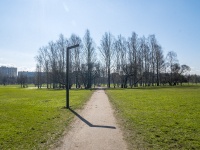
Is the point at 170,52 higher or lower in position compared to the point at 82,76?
higher

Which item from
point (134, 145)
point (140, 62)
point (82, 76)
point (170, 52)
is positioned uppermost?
point (170, 52)

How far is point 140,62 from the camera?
6531 centimetres

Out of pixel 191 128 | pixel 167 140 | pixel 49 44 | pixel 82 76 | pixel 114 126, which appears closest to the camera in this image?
pixel 167 140

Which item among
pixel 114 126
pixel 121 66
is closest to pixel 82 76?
pixel 121 66

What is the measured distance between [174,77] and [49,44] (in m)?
47.3

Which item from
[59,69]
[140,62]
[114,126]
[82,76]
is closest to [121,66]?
[140,62]

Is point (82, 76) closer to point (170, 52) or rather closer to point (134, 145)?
point (170, 52)

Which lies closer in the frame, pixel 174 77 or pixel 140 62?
pixel 140 62

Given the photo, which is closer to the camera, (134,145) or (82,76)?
(134,145)

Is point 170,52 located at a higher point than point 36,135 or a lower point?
higher

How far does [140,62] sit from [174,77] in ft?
59.8

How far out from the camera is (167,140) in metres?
7.23

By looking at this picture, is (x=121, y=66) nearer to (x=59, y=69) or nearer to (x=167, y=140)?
(x=59, y=69)

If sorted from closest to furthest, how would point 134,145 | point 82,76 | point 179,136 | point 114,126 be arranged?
point 134,145, point 179,136, point 114,126, point 82,76
